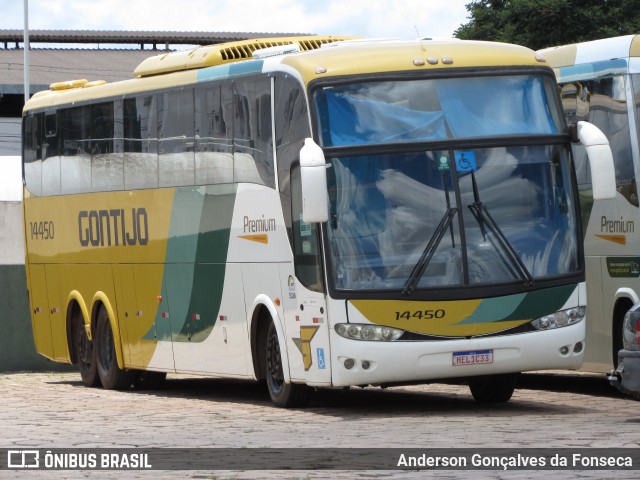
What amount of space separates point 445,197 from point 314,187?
143 centimetres

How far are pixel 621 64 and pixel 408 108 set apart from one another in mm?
2972

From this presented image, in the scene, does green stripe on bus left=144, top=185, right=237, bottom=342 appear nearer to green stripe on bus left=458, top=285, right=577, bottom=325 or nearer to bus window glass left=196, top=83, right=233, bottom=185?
bus window glass left=196, top=83, right=233, bottom=185

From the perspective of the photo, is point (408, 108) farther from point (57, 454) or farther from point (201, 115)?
point (57, 454)

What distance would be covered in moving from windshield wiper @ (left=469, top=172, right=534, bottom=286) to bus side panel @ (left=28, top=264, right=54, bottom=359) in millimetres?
10301

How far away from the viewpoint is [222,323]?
19.4 meters

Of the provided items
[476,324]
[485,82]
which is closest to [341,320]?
[476,324]

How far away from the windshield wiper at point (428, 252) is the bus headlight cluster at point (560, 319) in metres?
1.26

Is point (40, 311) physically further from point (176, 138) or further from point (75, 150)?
point (176, 138)

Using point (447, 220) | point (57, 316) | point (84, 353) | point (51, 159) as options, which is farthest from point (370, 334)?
point (57, 316)

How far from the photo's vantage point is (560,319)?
16828 mm

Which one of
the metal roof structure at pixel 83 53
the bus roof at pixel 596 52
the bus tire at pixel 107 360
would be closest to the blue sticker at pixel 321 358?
the bus roof at pixel 596 52

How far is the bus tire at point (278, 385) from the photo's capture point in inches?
696

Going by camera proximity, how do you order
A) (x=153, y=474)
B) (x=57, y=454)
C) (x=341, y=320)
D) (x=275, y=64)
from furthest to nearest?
(x=275, y=64), (x=341, y=320), (x=57, y=454), (x=153, y=474)

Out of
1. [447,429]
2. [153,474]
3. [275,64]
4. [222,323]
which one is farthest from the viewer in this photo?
[222,323]
